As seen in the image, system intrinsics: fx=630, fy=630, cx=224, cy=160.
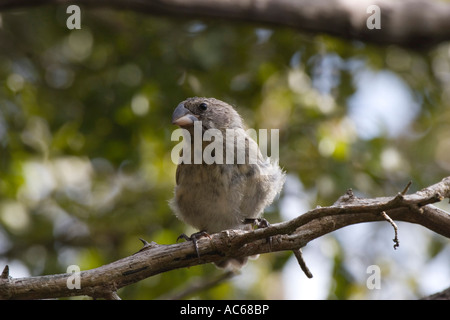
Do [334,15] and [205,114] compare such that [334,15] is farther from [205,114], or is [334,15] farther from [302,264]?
[302,264]

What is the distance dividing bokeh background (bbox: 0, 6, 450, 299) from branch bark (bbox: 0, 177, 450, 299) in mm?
1665

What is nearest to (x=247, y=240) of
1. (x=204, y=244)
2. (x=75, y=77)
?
(x=204, y=244)

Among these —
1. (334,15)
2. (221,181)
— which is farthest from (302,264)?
(334,15)

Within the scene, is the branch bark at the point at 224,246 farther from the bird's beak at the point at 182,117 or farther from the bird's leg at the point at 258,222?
the bird's beak at the point at 182,117

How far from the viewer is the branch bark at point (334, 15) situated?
391cm

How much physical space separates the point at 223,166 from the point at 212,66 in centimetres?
108

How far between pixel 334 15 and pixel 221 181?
1.25 metres

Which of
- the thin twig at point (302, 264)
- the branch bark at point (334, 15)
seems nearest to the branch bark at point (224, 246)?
the thin twig at point (302, 264)

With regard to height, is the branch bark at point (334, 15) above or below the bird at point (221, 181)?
above

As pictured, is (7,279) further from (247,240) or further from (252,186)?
(252,186)

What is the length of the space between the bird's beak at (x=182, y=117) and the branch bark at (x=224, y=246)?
4.19 feet

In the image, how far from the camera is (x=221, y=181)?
4.00 metres

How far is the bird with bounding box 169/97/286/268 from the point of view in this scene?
13.2ft

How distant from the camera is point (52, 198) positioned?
5867mm
